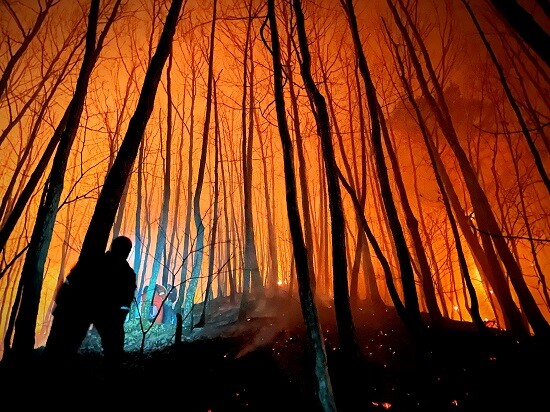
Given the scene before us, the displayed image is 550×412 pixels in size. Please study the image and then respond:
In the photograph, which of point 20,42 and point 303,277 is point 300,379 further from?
point 20,42

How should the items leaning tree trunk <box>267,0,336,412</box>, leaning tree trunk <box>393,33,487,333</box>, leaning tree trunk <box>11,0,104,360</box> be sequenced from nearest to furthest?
leaning tree trunk <box>267,0,336,412</box>, leaning tree trunk <box>11,0,104,360</box>, leaning tree trunk <box>393,33,487,333</box>

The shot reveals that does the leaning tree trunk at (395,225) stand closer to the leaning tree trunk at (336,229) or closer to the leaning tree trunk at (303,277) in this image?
the leaning tree trunk at (336,229)

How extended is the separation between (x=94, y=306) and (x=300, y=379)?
121 inches

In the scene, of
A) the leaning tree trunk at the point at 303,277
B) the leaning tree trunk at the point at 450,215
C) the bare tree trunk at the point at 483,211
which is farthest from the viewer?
the bare tree trunk at the point at 483,211

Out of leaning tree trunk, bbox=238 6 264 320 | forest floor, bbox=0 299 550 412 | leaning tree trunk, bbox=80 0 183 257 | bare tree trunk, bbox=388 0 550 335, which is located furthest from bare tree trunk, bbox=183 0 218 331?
bare tree trunk, bbox=388 0 550 335

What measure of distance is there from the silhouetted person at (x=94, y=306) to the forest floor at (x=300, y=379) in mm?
282

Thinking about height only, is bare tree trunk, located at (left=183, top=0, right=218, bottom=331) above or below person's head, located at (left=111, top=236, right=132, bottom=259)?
above

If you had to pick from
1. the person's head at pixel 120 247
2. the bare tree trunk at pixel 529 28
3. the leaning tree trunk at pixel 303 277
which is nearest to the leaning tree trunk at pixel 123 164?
the person's head at pixel 120 247

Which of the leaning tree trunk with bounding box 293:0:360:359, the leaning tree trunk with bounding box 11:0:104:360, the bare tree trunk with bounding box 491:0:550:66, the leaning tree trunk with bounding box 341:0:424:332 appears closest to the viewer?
the bare tree trunk with bounding box 491:0:550:66

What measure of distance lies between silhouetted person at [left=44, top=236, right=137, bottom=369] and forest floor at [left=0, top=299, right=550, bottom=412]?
282 millimetres

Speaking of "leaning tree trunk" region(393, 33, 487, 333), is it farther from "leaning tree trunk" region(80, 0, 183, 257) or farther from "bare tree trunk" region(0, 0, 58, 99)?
"bare tree trunk" region(0, 0, 58, 99)

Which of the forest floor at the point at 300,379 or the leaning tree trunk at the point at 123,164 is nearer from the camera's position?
the forest floor at the point at 300,379

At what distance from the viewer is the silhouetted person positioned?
3451 mm

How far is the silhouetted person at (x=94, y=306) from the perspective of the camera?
3.45 metres
